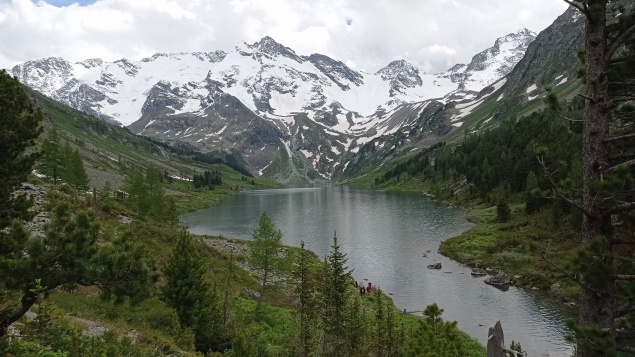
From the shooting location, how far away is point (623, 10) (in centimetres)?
1046

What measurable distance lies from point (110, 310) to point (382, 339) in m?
16.8

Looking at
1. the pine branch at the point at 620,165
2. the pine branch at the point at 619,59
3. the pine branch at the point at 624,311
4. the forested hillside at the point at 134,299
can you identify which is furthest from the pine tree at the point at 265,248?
the pine branch at the point at 619,59

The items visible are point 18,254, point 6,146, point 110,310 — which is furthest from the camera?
point 110,310

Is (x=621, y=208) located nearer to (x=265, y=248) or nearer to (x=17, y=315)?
(x=17, y=315)

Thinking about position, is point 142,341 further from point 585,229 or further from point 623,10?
point 623,10

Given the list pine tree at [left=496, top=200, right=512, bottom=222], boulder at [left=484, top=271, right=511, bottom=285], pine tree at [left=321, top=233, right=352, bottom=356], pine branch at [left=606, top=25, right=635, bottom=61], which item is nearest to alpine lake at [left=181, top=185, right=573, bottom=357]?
boulder at [left=484, top=271, right=511, bottom=285]

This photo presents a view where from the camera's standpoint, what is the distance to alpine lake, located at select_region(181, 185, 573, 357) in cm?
3853

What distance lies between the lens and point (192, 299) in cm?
2367

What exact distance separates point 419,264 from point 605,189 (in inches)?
2220

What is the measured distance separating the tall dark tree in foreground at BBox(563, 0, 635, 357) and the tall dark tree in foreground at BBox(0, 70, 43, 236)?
62.3 feet

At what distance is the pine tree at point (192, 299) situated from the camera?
916 inches

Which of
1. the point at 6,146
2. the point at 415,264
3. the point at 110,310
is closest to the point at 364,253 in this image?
the point at 415,264

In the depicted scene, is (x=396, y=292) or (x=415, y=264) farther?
(x=415, y=264)

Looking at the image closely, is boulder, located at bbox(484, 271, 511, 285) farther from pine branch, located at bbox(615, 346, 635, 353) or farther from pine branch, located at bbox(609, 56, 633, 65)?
pine branch, located at bbox(609, 56, 633, 65)
